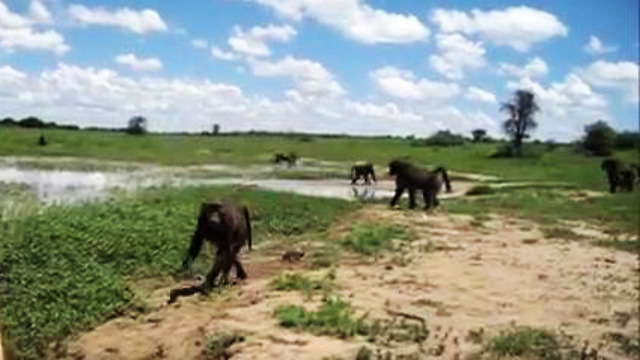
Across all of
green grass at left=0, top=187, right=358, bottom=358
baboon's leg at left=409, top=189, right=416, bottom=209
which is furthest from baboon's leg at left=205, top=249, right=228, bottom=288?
baboon's leg at left=409, top=189, right=416, bottom=209

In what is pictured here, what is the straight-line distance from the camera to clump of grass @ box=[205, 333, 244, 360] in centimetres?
873

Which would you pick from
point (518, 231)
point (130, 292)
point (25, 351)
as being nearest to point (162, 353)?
point (25, 351)

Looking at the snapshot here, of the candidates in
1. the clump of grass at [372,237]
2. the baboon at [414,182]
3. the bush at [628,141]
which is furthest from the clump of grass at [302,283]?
the bush at [628,141]

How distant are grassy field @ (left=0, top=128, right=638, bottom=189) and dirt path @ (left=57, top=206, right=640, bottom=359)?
2.53 m

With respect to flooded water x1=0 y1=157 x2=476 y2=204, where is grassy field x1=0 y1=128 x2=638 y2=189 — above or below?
above

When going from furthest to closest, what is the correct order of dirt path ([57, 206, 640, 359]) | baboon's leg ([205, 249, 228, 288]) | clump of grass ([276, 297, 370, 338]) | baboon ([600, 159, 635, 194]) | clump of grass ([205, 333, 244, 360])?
baboon ([600, 159, 635, 194]) → baboon's leg ([205, 249, 228, 288]) → clump of grass ([276, 297, 370, 338]) → dirt path ([57, 206, 640, 359]) → clump of grass ([205, 333, 244, 360])

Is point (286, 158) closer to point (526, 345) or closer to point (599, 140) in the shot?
point (599, 140)

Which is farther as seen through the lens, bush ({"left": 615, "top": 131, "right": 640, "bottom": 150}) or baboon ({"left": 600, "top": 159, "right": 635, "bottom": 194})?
bush ({"left": 615, "top": 131, "right": 640, "bottom": 150})

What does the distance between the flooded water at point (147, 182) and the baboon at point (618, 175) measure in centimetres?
524

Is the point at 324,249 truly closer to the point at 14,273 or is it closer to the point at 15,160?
the point at 15,160

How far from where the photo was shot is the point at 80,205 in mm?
16234

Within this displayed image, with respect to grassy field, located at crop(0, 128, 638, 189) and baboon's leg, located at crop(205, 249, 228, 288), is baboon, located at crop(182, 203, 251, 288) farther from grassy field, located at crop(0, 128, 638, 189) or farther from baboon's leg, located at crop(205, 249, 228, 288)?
grassy field, located at crop(0, 128, 638, 189)

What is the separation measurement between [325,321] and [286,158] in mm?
24728

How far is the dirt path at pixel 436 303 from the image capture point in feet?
29.9
